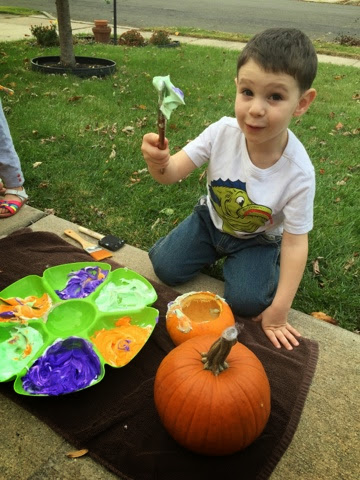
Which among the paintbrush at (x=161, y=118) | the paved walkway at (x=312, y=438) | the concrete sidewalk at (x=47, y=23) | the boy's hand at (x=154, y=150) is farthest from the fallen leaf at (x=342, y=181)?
the concrete sidewalk at (x=47, y=23)

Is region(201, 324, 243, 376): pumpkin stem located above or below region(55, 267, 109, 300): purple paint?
above

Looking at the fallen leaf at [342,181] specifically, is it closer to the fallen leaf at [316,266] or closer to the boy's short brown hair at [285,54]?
the fallen leaf at [316,266]

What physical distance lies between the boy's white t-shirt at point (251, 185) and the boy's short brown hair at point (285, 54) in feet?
1.26

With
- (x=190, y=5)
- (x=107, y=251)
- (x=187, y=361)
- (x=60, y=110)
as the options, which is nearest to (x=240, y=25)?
(x=190, y=5)

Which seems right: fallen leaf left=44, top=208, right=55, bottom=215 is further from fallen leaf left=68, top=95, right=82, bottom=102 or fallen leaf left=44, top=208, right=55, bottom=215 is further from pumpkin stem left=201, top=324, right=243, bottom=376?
fallen leaf left=68, top=95, right=82, bottom=102

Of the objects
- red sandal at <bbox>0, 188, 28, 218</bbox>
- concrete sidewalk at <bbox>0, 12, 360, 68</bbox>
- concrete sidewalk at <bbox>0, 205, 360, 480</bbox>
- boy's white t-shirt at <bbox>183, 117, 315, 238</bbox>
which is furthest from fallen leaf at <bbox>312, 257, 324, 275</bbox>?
concrete sidewalk at <bbox>0, 12, 360, 68</bbox>

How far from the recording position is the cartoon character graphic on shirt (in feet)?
7.40

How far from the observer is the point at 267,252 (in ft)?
8.07

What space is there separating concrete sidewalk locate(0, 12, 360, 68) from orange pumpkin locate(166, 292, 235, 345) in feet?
23.4

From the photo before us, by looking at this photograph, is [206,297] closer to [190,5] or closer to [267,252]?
[267,252]

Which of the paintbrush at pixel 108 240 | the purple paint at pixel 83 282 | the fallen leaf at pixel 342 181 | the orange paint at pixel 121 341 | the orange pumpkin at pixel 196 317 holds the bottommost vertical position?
the paintbrush at pixel 108 240

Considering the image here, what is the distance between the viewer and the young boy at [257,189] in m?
1.85

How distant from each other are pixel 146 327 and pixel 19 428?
2.22 ft

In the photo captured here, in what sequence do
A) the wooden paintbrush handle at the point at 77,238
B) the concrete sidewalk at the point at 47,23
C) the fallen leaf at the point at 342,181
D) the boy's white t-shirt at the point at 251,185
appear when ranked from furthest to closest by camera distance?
the concrete sidewalk at the point at 47,23
the fallen leaf at the point at 342,181
the wooden paintbrush handle at the point at 77,238
the boy's white t-shirt at the point at 251,185
